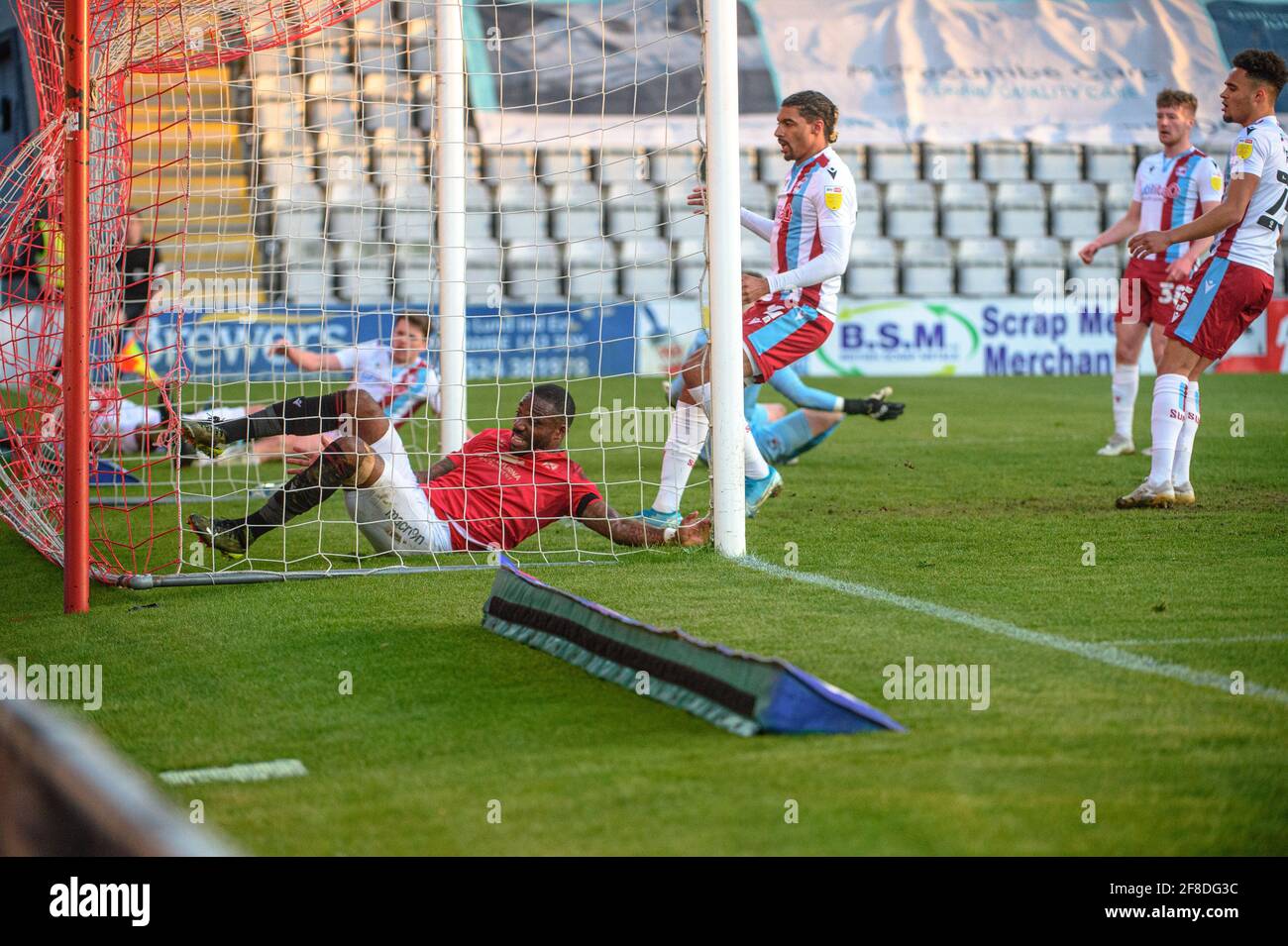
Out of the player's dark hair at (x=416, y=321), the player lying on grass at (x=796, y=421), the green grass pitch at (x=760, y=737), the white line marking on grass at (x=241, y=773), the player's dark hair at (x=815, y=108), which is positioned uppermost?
the player's dark hair at (x=815, y=108)

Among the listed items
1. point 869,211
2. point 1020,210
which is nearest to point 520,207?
point 869,211

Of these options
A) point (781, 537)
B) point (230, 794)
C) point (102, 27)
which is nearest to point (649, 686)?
point (230, 794)

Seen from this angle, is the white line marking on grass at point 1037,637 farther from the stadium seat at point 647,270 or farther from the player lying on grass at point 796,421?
the stadium seat at point 647,270

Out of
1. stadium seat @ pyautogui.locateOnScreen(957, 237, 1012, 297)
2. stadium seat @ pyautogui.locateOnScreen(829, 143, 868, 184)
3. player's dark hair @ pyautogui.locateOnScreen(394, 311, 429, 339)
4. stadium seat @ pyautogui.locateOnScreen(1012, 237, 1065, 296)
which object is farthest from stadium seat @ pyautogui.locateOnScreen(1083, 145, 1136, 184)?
player's dark hair @ pyautogui.locateOnScreen(394, 311, 429, 339)

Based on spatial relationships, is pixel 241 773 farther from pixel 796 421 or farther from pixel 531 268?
pixel 531 268

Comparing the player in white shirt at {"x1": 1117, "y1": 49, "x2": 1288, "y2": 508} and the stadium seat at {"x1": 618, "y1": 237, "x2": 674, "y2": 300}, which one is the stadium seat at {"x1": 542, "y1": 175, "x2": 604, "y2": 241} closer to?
the stadium seat at {"x1": 618, "y1": 237, "x2": 674, "y2": 300}

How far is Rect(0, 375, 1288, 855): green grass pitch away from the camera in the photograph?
2.56 meters

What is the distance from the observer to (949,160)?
74.7ft

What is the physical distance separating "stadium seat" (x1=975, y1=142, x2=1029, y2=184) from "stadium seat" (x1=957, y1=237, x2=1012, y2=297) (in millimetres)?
1500

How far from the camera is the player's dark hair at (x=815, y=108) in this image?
6633mm

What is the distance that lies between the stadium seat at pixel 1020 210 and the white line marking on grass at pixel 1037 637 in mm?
17897

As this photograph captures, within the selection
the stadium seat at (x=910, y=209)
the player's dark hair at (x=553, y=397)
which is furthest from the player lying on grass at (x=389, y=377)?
the stadium seat at (x=910, y=209)
